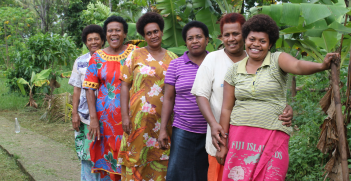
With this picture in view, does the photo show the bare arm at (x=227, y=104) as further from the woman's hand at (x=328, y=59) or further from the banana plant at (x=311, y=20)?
the banana plant at (x=311, y=20)

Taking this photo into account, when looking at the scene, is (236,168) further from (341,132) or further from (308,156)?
(308,156)

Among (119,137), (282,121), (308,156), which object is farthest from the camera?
(308,156)

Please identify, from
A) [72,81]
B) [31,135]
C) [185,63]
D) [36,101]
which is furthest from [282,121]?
[36,101]

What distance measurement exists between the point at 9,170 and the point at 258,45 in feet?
14.3

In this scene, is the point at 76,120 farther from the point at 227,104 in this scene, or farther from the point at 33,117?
the point at 33,117

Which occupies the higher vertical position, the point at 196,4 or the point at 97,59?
the point at 196,4

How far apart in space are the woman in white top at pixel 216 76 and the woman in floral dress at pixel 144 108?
2.32 ft

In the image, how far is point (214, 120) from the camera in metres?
2.33

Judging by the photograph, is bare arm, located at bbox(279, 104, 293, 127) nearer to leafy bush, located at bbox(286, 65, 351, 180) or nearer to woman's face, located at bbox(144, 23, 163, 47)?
woman's face, located at bbox(144, 23, 163, 47)

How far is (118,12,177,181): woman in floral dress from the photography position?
10.2 feet

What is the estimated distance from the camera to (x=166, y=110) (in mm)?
2941

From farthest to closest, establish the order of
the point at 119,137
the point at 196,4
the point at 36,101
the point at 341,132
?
the point at 36,101 → the point at 196,4 → the point at 119,137 → the point at 341,132

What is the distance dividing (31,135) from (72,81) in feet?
11.7

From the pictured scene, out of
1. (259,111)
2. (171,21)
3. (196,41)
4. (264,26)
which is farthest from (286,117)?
(171,21)
